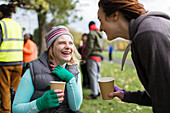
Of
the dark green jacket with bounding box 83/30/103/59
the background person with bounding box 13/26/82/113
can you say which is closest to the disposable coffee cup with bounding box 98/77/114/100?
the background person with bounding box 13/26/82/113

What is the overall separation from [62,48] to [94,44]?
11.5ft

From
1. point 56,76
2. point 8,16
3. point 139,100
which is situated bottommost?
point 139,100

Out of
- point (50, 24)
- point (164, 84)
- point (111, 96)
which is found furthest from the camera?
point (50, 24)

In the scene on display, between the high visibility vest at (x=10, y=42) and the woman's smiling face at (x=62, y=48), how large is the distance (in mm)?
1939

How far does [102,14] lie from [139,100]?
2.97ft

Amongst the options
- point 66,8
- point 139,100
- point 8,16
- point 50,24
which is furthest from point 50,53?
point 50,24

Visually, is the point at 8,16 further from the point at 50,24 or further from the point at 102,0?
the point at 50,24

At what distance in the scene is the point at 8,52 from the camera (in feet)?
11.8

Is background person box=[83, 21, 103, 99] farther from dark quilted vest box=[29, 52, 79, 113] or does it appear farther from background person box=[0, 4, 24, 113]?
dark quilted vest box=[29, 52, 79, 113]

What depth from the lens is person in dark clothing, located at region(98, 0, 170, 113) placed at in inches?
39.5

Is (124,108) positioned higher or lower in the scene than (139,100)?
lower

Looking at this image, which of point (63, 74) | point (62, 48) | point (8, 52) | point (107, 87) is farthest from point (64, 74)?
point (8, 52)

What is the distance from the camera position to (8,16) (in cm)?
377

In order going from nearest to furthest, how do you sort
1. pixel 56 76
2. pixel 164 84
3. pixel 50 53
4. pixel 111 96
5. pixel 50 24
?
1. pixel 164 84
2. pixel 111 96
3. pixel 56 76
4. pixel 50 53
5. pixel 50 24
